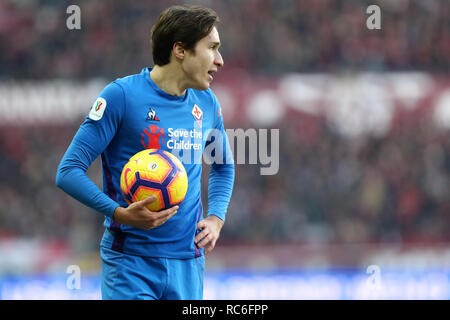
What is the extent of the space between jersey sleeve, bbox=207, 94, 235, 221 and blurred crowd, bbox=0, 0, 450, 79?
961 centimetres

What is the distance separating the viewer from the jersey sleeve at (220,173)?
13.1 feet

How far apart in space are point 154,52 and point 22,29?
12.1m

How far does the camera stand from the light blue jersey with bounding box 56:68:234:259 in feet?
11.2

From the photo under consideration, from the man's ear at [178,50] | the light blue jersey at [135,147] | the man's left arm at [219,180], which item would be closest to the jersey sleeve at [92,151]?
the light blue jersey at [135,147]

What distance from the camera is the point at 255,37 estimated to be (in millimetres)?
14320

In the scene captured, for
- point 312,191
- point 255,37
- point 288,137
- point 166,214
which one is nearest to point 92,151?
point 166,214

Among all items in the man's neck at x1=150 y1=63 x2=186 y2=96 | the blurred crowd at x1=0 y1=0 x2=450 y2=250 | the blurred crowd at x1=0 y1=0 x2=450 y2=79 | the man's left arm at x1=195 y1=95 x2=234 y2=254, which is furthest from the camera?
the blurred crowd at x1=0 y1=0 x2=450 y2=79

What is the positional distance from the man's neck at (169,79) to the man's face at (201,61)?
0.06 meters

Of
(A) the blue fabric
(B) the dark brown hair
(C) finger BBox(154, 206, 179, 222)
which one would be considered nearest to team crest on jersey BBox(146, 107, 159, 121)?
(B) the dark brown hair

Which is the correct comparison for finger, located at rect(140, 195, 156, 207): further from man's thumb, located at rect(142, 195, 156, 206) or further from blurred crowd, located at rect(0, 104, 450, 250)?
blurred crowd, located at rect(0, 104, 450, 250)

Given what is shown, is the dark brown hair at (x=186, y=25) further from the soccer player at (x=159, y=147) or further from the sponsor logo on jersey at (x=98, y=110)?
the sponsor logo on jersey at (x=98, y=110)

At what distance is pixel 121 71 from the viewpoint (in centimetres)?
1380

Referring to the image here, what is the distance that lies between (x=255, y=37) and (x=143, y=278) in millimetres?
11290
